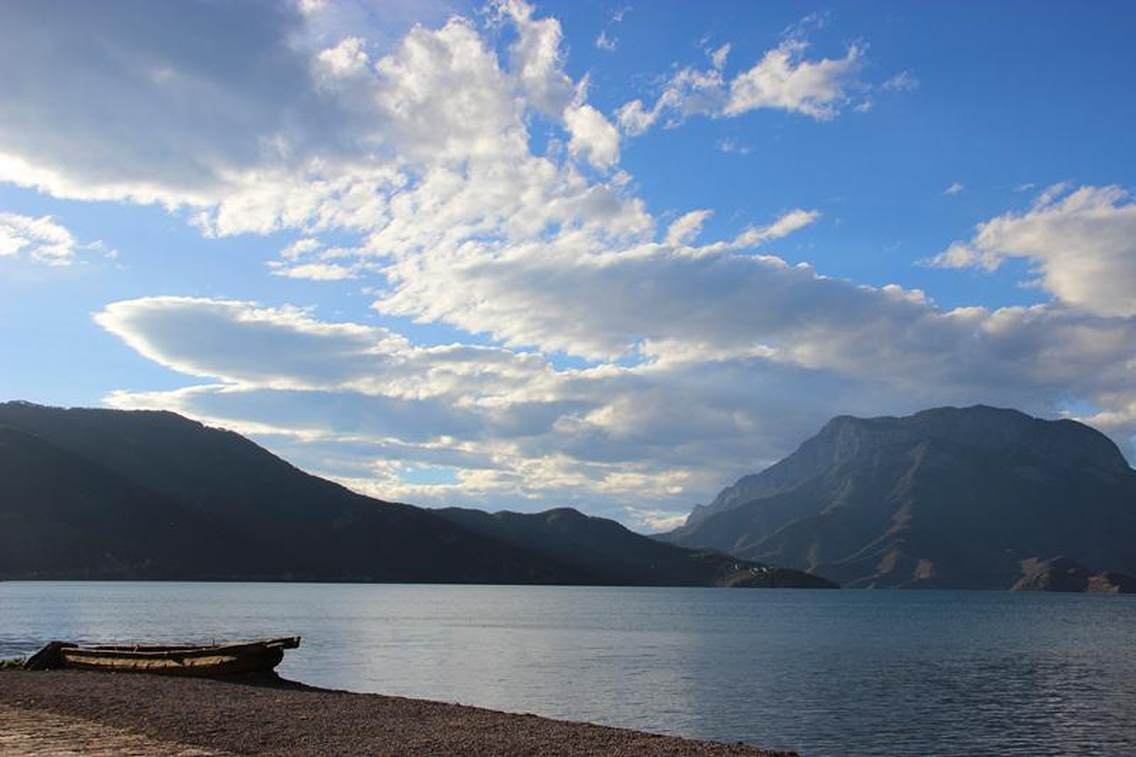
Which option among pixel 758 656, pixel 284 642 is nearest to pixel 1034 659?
pixel 758 656

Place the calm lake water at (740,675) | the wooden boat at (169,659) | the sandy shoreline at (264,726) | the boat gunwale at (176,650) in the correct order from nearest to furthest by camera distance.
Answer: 1. the sandy shoreline at (264,726)
2. the wooden boat at (169,659)
3. the calm lake water at (740,675)
4. the boat gunwale at (176,650)

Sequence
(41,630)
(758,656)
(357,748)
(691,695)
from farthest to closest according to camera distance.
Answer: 1. (41,630)
2. (758,656)
3. (691,695)
4. (357,748)

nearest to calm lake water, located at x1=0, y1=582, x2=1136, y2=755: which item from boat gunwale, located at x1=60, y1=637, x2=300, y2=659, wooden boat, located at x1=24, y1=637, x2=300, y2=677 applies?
boat gunwale, located at x1=60, y1=637, x2=300, y2=659

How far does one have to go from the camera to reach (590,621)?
191125 millimetres

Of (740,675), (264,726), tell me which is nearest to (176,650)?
(264,726)

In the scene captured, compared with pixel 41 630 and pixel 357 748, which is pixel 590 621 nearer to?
pixel 41 630

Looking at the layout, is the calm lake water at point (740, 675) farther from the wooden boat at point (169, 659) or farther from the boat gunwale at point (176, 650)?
the wooden boat at point (169, 659)

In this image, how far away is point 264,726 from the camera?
39.9 meters

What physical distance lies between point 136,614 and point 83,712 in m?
144

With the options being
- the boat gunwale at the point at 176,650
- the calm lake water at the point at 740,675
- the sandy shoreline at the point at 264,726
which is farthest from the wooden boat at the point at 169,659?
the calm lake water at the point at 740,675

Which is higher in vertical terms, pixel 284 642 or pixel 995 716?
pixel 284 642

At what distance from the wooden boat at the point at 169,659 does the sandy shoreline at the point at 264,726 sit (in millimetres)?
5420

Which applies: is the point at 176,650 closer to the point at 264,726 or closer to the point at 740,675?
the point at 264,726

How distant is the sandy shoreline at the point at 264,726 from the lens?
34.8 m
